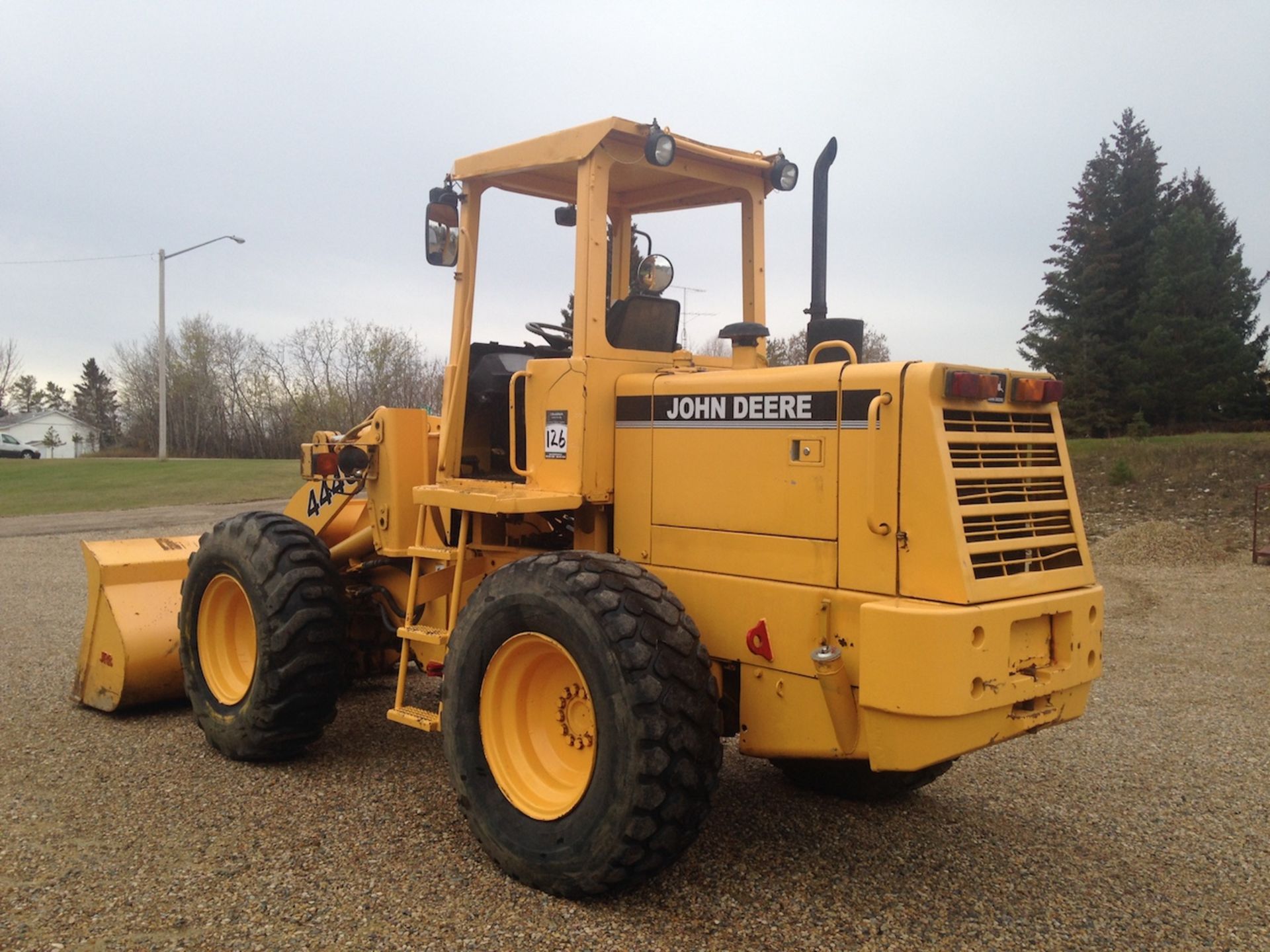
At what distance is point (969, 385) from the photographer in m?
3.62

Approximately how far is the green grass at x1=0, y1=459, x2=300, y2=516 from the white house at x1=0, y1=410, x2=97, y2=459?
130ft

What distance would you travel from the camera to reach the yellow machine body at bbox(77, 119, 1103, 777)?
11.6 ft

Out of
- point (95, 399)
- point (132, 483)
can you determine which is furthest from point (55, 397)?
point (132, 483)

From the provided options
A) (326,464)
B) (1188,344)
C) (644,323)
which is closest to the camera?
(644,323)

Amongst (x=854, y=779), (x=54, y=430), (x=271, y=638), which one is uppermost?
(x=54, y=430)

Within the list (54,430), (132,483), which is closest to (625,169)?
(132,483)

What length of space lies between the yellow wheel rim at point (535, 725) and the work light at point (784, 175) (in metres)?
2.62

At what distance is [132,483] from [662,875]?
100 feet

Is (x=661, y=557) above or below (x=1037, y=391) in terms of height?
below

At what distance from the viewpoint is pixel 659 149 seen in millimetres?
4367

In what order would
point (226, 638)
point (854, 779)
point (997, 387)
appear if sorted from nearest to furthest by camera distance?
point (997, 387) < point (854, 779) < point (226, 638)

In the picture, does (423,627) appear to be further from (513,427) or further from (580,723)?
(580,723)

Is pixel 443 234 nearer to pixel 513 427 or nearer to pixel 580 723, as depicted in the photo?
pixel 513 427

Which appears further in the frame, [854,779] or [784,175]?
[784,175]
